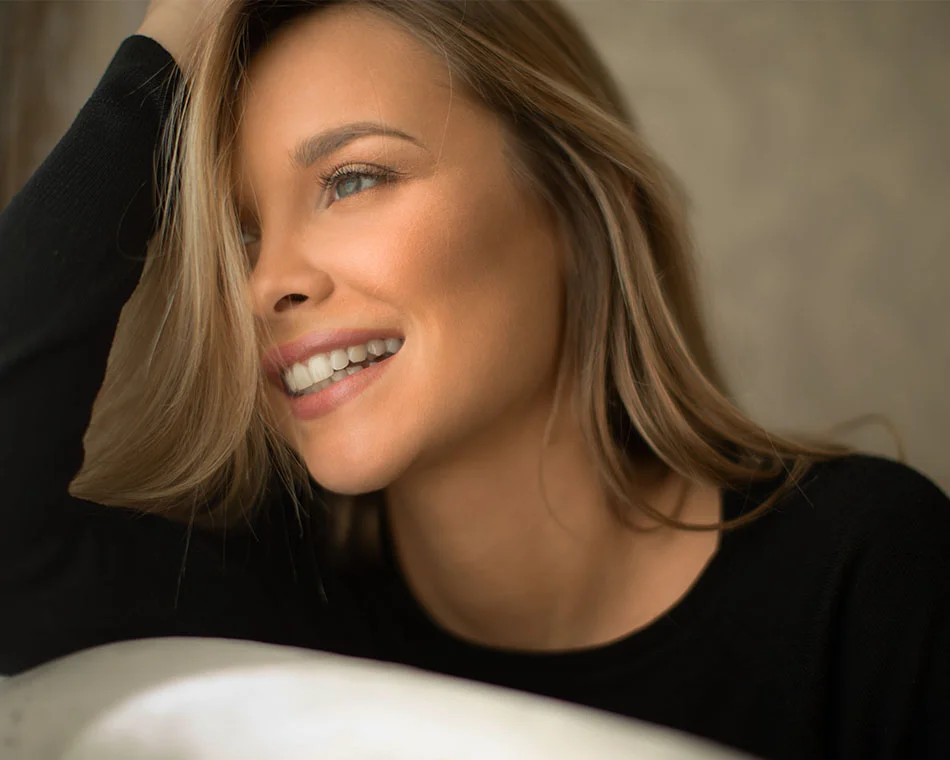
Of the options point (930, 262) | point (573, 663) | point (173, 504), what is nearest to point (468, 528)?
point (573, 663)

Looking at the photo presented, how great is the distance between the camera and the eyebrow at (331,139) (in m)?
0.80

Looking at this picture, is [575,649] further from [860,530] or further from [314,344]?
[314,344]

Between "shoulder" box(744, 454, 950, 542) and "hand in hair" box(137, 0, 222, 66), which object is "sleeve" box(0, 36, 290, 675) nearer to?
"hand in hair" box(137, 0, 222, 66)

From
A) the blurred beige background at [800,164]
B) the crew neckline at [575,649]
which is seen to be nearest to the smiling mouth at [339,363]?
the crew neckline at [575,649]

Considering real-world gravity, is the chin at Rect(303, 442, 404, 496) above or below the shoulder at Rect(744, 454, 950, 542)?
above

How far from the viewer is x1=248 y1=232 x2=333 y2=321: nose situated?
794 mm

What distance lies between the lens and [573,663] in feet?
2.99

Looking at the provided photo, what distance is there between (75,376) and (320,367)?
10.1 inches

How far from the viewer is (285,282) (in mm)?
795

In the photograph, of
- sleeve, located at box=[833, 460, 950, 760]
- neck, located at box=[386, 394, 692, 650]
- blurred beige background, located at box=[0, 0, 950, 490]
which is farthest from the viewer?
blurred beige background, located at box=[0, 0, 950, 490]

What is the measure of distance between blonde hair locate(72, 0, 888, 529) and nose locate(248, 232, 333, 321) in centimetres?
3

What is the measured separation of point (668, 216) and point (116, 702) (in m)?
0.81

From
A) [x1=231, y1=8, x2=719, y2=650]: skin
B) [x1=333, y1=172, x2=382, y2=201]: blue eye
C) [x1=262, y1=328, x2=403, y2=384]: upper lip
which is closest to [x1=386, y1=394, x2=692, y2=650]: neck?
[x1=231, y1=8, x2=719, y2=650]: skin

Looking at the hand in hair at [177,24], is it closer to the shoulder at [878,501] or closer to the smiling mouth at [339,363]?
the smiling mouth at [339,363]
